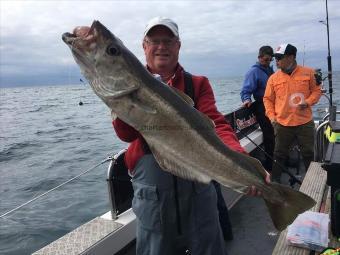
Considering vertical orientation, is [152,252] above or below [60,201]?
above

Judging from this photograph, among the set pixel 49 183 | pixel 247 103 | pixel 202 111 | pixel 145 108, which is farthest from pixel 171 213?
pixel 49 183

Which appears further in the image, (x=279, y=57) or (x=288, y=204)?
(x=279, y=57)

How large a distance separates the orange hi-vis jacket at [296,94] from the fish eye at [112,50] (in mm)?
5338

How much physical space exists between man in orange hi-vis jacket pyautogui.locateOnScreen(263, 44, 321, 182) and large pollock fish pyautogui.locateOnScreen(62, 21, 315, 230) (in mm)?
4702

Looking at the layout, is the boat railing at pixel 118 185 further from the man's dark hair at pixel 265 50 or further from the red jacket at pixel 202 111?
the man's dark hair at pixel 265 50

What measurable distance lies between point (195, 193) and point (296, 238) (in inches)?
39.0

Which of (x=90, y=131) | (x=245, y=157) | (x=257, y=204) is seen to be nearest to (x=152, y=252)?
(x=245, y=157)

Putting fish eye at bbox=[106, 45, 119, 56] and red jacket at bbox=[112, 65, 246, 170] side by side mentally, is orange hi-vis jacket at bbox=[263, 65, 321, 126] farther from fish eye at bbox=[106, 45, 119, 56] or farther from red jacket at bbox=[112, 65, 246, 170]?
fish eye at bbox=[106, 45, 119, 56]

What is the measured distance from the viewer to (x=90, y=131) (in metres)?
21.8

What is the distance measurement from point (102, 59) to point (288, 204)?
1594 millimetres

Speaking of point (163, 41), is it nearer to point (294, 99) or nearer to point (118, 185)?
point (118, 185)

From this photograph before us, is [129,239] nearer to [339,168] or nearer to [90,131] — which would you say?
[339,168]

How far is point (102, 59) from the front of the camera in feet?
7.66

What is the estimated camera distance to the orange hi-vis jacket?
22.9 feet
